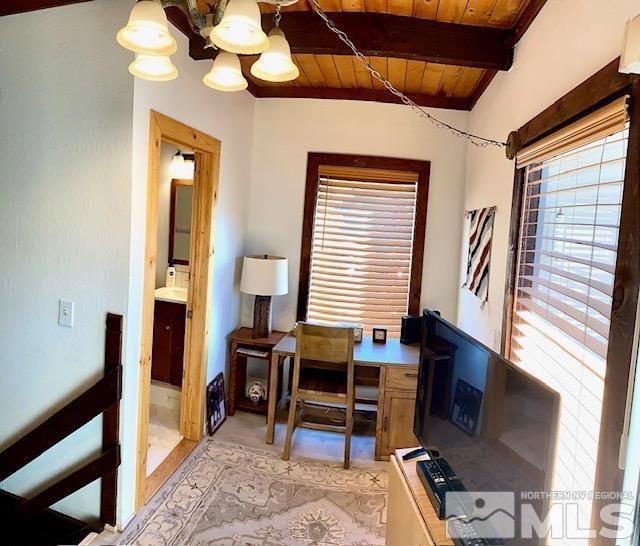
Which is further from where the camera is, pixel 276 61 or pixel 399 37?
pixel 399 37

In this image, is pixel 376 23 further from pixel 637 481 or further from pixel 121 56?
pixel 637 481

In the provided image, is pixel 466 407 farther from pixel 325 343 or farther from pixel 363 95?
pixel 363 95

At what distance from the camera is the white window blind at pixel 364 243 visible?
11.9ft

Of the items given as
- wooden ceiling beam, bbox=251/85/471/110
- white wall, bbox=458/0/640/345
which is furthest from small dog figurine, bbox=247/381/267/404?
wooden ceiling beam, bbox=251/85/471/110

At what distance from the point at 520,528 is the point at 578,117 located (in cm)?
125

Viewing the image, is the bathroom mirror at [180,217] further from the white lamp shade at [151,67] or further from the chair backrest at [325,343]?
the white lamp shade at [151,67]

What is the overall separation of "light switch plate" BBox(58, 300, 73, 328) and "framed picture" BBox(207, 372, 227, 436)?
1.15 m

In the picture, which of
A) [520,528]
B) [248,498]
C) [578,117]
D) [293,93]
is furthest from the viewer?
[293,93]

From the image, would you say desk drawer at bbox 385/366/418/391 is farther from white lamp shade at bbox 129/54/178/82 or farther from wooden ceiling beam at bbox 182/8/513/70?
white lamp shade at bbox 129/54/178/82

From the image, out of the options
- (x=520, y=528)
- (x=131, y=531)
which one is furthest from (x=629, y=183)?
(x=131, y=531)

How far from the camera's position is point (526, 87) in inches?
82.8

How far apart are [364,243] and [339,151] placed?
74 centimetres

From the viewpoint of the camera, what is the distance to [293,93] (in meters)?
3.55

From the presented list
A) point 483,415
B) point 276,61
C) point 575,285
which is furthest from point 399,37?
point 483,415
